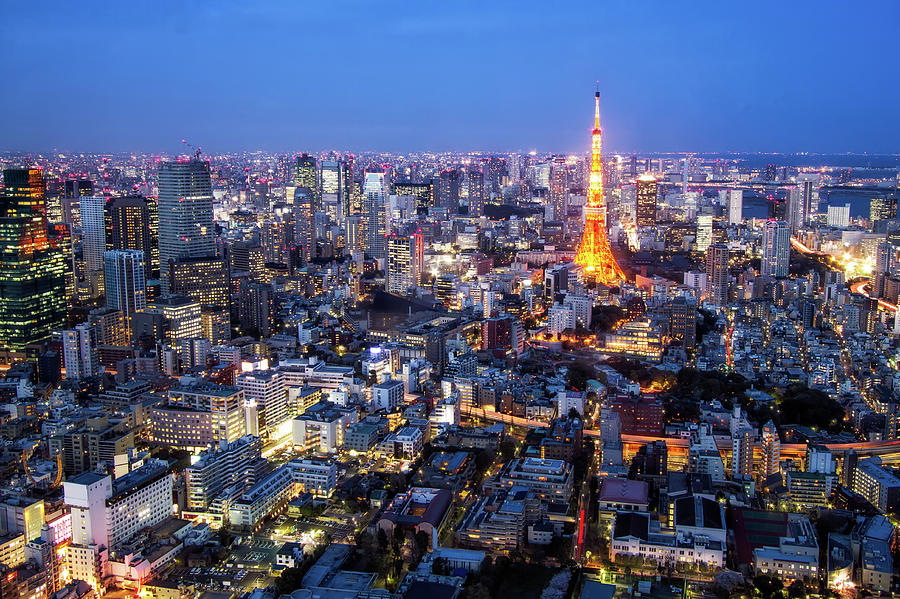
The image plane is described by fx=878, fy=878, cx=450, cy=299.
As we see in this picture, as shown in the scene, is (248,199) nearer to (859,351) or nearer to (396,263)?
(396,263)

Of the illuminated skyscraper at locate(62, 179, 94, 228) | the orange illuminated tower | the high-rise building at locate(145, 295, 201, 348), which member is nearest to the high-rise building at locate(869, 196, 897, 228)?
the orange illuminated tower

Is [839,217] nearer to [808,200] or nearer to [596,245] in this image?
[808,200]

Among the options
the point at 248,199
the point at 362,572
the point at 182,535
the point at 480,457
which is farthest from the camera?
the point at 248,199

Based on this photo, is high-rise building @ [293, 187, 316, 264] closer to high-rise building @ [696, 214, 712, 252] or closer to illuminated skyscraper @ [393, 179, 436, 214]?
illuminated skyscraper @ [393, 179, 436, 214]

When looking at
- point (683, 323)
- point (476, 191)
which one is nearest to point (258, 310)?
point (683, 323)

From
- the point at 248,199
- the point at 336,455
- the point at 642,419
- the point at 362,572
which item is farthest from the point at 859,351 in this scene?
the point at 248,199

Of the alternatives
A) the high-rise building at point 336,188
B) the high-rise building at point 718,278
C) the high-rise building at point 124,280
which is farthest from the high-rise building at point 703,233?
the high-rise building at point 124,280
